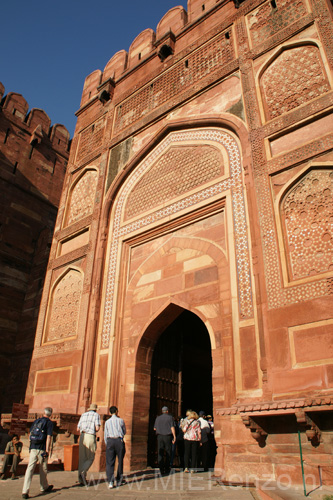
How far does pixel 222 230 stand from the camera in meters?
6.09

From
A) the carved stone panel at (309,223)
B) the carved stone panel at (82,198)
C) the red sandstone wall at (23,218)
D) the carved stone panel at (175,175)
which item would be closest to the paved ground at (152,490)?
the carved stone panel at (309,223)

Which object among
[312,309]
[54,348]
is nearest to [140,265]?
[54,348]

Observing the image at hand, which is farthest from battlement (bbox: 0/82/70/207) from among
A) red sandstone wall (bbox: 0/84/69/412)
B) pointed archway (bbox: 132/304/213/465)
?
pointed archway (bbox: 132/304/213/465)

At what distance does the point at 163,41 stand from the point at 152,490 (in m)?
8.77

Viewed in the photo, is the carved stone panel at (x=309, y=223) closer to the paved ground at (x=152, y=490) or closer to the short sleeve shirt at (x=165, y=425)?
the paved ground at (x=152, y=490)

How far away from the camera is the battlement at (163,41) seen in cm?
859

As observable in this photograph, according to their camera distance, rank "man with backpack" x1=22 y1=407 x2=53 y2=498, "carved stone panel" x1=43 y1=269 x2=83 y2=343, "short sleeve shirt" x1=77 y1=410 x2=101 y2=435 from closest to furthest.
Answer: "man with backpack" x1=22 y1=407 x2=53 y2=498
"short sleeve shirt" x1=77 y1=410 x2=101 y2=435
"carved stone panel" x1=43 y1=269 x2=83 y2=343

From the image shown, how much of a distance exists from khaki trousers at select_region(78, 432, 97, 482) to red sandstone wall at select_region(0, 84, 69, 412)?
598 cm

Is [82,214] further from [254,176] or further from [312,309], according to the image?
[312,309]

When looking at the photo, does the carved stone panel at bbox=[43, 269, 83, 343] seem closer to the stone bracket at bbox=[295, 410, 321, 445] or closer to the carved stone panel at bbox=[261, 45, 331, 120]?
the stone bracket at bbox=[295, 410, 321, 445]

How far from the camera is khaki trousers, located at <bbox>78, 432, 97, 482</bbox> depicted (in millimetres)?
4457

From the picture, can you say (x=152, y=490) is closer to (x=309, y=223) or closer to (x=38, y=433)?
(x=38, y=433)

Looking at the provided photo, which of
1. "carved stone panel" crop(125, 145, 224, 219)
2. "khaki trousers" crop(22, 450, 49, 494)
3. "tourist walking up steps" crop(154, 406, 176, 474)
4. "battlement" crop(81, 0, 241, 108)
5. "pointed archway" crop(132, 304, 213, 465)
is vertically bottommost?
"khaki trousers" crop(22, 450, 49, 494)

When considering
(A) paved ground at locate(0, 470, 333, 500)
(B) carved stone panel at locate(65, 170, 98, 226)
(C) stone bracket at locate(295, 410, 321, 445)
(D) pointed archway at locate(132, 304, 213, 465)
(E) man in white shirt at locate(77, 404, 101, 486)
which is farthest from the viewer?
(B) carved stone panel at locate(65, 170, 98, 226)
